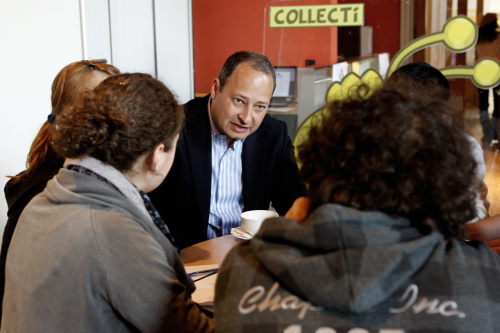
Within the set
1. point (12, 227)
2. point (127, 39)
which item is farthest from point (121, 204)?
point (127, 39)

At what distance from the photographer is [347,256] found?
0.82 meters

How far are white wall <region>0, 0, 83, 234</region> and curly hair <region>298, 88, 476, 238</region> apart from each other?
8.96 ft

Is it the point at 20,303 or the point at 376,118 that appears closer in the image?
the point at 376,118

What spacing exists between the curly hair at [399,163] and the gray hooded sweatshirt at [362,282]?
42mm

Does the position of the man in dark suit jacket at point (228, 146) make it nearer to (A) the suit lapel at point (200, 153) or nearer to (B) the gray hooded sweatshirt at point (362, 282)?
(A) the suit lapel at point (200, 153)

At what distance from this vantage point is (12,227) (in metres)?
1.49

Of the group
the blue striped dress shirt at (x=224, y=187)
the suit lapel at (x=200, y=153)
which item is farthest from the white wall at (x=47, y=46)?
the blue striped dress shirt at (x=224, y=187)

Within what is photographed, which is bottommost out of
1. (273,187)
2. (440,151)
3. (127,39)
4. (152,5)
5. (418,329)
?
(273,187)

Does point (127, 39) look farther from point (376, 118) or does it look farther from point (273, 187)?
point (376, 118)

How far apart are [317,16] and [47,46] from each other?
1.84m

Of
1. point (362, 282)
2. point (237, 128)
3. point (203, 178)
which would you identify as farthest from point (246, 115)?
point (362, 282)

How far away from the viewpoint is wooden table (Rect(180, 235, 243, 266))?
1.79 m

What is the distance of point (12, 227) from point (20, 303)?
0.36 metres

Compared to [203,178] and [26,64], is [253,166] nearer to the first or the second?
[203,178]
